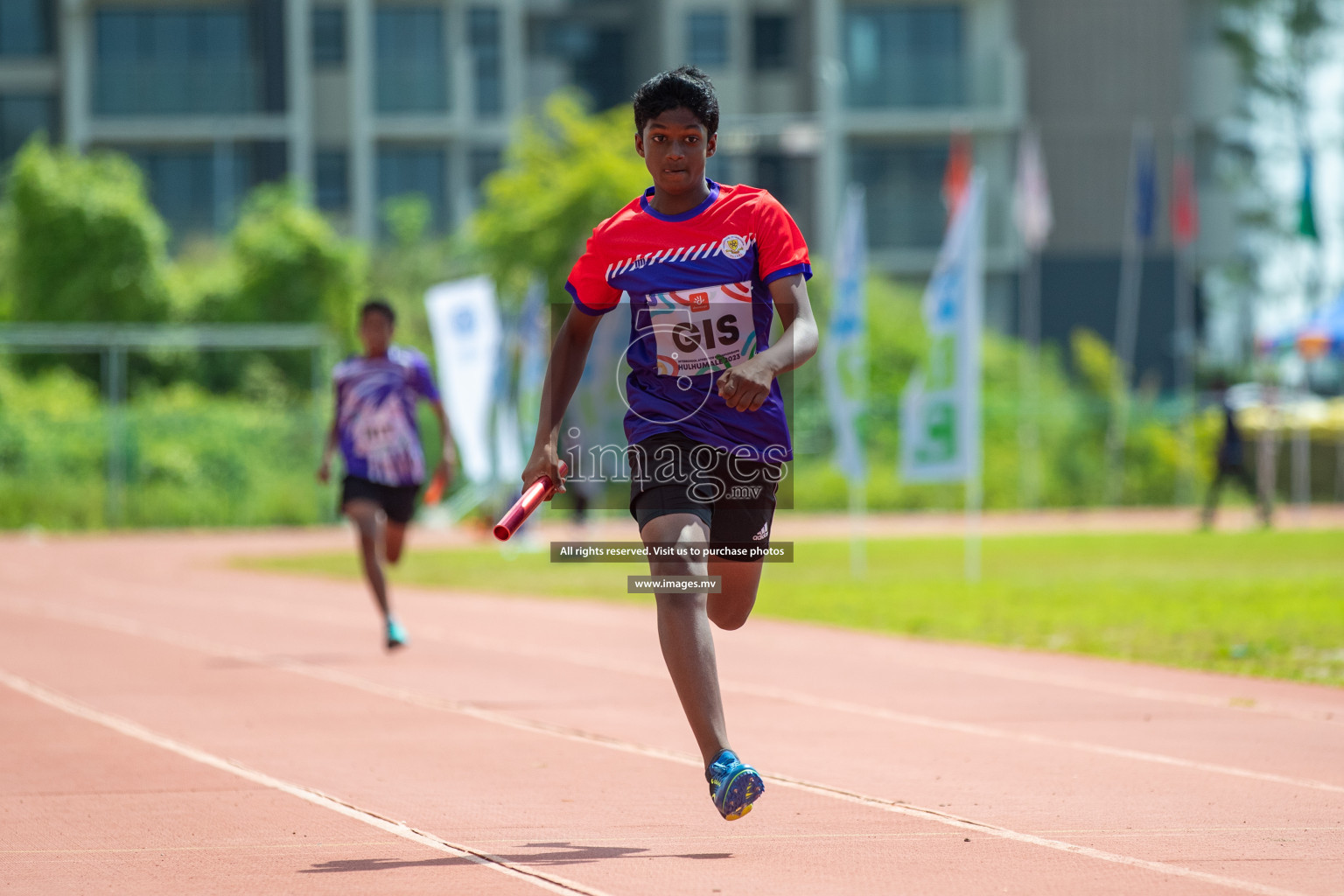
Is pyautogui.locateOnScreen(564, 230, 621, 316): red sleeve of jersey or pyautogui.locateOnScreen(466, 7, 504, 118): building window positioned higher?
pyautogui.locateOnScreen(466, 7, 504, 118): building window

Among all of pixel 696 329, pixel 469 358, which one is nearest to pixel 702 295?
pixel 696 329

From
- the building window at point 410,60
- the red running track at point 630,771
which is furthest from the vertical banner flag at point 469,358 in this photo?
the building window at point 410,60

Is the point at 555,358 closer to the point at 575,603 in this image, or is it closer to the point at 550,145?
the point at 575,603

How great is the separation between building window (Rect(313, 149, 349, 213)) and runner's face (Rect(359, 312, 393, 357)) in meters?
36.5

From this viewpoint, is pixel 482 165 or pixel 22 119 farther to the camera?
pixel 482 165

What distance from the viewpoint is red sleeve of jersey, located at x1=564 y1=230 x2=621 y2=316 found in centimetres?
584

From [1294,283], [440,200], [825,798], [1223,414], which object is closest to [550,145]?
[440,200]

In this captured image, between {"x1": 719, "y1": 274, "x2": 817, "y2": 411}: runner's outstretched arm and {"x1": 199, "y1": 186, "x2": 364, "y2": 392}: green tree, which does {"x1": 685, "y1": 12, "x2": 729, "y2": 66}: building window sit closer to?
{"x1": 199, "y1": 186, "x2": 364, "y2": 392}: green tree

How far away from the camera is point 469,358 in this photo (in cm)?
2202

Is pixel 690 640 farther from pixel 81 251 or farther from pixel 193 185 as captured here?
pixel 193 185

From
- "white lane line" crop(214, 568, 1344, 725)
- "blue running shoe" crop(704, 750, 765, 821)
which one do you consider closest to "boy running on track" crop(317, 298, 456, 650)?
"white lane line" crop(214, 568, 1344, 725)

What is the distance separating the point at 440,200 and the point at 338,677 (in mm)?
38803

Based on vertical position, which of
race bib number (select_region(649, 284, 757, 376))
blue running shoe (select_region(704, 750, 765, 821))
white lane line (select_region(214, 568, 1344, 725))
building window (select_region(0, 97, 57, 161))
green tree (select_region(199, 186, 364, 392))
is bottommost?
white lane line (select_region(214, 568, 1344, 725))

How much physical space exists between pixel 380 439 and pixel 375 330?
2.24 ft
